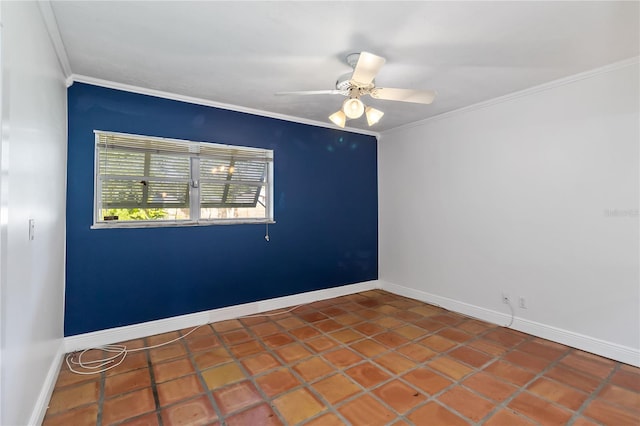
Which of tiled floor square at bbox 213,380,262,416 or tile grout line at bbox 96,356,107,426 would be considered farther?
tiled floor square at bbox 213,380,262,416

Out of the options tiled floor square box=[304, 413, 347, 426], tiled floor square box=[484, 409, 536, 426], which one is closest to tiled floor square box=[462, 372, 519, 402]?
tiled floor square box=[484, 409, 536, 426]

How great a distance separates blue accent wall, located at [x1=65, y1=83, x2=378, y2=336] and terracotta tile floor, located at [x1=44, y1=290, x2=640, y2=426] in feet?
1.54

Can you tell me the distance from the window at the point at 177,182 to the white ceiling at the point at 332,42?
1.97 ft

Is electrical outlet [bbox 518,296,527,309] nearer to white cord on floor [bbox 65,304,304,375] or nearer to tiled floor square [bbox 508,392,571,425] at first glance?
tiled floor square [bbox 508,392,571,425]

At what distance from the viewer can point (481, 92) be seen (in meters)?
3.07

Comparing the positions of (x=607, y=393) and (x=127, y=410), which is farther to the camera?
(x=607, y=393)

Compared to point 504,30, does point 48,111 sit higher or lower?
lower

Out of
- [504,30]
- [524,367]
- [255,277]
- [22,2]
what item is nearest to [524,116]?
[504,30]

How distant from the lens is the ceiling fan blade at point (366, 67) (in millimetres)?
1827

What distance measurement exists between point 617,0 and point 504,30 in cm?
55

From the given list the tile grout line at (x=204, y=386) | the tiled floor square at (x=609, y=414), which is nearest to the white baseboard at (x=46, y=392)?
the tile grout line at (x=204, y=386)

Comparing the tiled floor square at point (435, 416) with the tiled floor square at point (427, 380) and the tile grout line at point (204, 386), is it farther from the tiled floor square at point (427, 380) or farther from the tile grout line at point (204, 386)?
the tile grout line at point (204, 386)

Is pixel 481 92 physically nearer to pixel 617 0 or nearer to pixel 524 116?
pixel 524 116

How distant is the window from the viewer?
290cm
